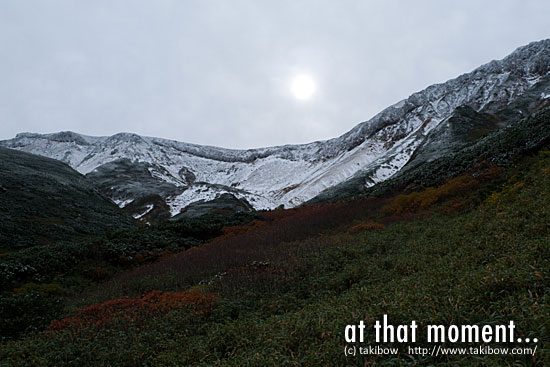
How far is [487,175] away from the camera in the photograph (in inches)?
657

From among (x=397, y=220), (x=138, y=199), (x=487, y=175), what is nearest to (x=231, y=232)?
(x=397, y=220)

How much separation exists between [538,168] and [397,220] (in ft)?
20.5

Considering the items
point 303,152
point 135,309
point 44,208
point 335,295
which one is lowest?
point 135,309

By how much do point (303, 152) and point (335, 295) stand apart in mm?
127460

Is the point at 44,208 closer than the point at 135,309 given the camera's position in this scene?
No

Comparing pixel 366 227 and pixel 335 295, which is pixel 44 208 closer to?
pixel 366 227

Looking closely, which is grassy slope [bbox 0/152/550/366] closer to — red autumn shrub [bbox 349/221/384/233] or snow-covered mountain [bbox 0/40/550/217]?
red autumn shrub [bbox 349/221/384/233]

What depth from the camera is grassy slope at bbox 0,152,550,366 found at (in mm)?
4625

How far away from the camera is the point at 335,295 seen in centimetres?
792

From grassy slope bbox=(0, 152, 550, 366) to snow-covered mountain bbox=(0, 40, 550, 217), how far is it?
28.9 meters

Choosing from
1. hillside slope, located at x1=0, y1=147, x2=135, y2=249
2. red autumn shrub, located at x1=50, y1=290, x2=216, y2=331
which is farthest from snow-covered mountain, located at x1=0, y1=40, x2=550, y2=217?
red autumn shrub, located at x1=50, y1=290, x2=216, y2=331

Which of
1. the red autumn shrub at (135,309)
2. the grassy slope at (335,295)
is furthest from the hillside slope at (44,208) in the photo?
the red autumn shrub at (135,309)

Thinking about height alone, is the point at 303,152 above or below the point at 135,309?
above

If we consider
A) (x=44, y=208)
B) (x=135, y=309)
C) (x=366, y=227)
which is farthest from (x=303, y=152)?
(x=135, y=309)
